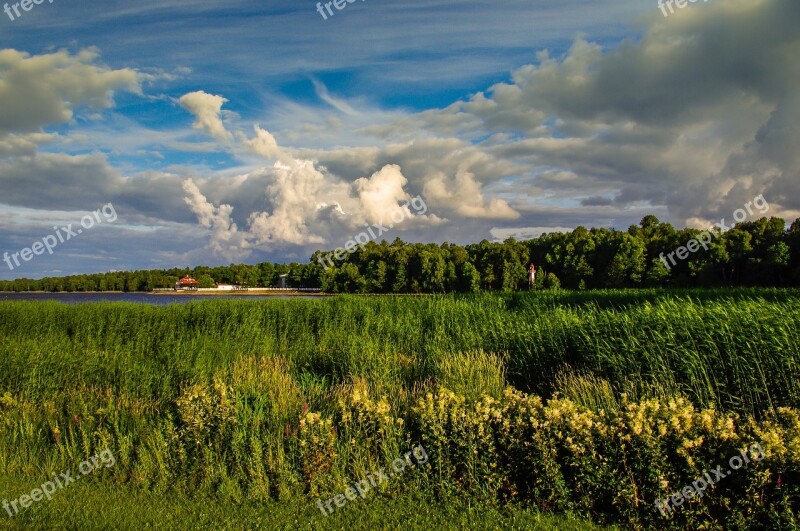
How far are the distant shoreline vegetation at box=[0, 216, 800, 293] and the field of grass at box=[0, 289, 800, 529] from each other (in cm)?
4165

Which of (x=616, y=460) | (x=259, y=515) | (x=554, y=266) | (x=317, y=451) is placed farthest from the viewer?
(x=554, y=266)

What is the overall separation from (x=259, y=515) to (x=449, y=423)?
254 centimetres

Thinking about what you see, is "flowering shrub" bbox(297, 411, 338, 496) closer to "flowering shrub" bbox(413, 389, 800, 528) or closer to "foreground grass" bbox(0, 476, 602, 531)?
"foreground grass" bbox(0, 476, 602, 531)

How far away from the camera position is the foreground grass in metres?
5.58

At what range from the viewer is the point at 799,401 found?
819 centimetres

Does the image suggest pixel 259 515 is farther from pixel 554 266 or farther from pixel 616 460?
pixel 554 266

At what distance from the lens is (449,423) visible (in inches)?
267

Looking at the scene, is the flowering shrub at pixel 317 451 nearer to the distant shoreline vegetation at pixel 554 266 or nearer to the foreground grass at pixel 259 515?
the foreground grass at pixel 259 515

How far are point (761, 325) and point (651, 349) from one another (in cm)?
209

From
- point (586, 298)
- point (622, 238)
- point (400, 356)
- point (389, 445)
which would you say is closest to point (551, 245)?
point (622, 238)

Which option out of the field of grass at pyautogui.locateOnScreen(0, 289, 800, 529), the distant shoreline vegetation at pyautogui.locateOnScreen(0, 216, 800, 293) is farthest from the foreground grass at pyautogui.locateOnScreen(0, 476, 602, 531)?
the distant shoreline vegetation at pyautogui.locateOnScreen(0, 216, 800, 293)

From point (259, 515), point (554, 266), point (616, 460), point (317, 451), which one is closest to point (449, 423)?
point (317, 451)

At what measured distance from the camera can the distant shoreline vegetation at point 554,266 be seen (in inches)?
2269

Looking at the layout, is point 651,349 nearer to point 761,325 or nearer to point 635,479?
point 761,325
